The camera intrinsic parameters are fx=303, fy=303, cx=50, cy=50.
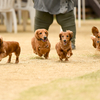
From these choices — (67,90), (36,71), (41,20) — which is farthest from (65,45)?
(67,90)

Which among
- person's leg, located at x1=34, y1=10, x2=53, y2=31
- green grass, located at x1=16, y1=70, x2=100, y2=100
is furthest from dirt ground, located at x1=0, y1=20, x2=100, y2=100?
person's leg, located at x1=34, y1=10, x2=53, y2=31

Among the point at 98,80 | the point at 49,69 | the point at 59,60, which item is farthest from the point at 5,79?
the point at 59,60

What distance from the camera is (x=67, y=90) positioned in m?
2.00

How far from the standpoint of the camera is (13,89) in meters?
2.09

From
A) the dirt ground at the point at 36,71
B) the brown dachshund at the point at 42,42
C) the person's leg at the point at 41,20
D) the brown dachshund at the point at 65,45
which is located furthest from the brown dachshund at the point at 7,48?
the person's leg at the point at 41,20

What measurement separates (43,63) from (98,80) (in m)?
0.94

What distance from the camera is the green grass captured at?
1.85m

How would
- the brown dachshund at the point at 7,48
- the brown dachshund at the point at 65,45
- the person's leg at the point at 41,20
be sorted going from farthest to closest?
the person's leg at the point at 41,20
the brown dachshund at the point at 65,45
the brown dachshund at the point at 7,48

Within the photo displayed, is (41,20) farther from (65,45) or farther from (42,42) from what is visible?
(65,45)

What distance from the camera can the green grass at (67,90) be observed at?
6.07 feet

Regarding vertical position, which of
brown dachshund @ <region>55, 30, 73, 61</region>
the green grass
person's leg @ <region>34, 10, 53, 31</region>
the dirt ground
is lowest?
the dirt ground

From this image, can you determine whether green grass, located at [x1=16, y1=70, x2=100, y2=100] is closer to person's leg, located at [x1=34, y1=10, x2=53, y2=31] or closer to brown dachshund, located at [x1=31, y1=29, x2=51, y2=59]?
brown dachshund, located at [x1=31, y1=29, x2=51, y2=59]

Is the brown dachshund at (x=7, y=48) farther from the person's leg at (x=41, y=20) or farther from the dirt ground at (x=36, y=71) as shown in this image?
the person's leg at (x=41, y=20)

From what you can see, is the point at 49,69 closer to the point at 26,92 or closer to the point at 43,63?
the point at 43,63
